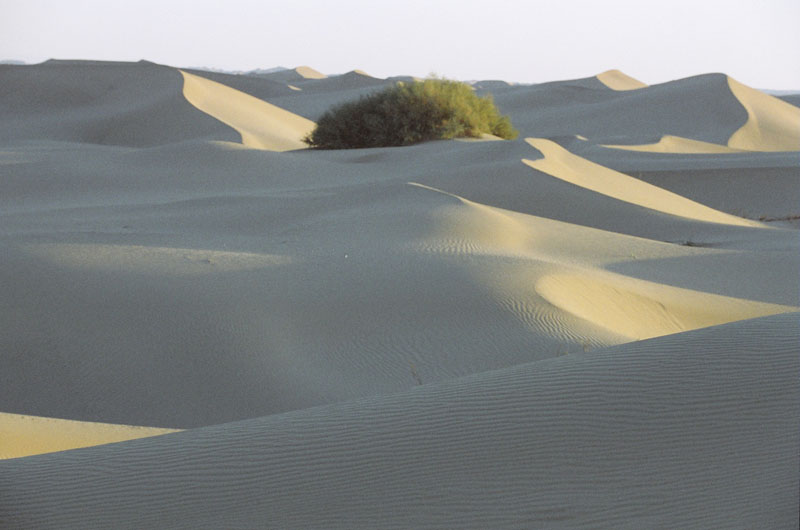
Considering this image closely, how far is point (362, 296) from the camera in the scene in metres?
6.72

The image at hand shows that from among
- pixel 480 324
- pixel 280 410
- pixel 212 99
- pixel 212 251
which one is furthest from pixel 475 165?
pixel 212 99

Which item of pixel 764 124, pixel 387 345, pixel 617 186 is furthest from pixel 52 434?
pixel 764 124

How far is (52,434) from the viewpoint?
439 centimetres

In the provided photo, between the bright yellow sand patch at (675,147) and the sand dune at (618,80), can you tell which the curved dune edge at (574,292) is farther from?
the sand dune at (618,80)

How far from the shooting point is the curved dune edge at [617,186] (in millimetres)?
13148

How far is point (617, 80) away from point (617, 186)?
53.4m

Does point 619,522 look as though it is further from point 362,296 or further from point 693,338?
point 362,296

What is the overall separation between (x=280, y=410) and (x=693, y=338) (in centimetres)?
269

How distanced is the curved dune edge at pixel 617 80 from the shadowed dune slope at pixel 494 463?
59.3m

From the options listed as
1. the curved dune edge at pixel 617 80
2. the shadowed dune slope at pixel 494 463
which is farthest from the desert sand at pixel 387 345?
the curved dune edge at pixel 617 80

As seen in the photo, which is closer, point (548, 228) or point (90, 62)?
point (548, 228)

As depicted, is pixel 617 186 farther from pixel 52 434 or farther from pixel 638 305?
pixel 52 434

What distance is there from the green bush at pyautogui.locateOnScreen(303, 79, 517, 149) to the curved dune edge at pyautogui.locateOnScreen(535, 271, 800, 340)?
37.0 ft

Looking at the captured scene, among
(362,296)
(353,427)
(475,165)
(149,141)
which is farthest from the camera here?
(149,141)
